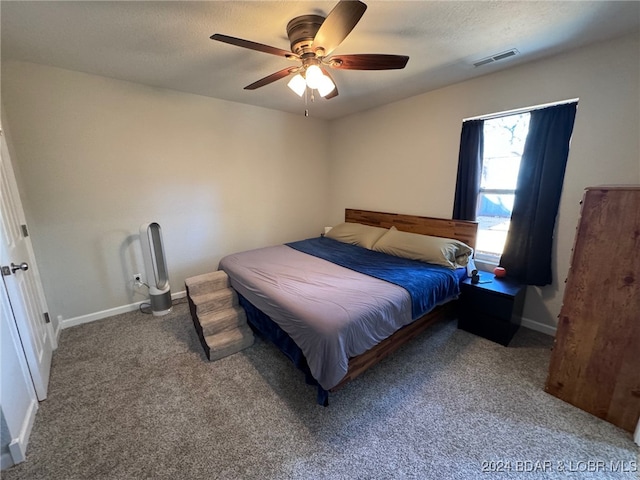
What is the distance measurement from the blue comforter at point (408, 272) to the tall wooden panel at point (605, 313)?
0.81m

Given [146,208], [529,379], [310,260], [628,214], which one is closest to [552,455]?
[529,379]

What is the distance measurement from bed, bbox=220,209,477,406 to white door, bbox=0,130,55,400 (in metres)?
1.40

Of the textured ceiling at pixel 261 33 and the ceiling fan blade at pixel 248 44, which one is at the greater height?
the textured ceiling at pixel 261 33

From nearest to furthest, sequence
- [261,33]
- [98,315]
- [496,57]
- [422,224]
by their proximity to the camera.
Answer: [261,33] < [496,57] < [98,315] < [422,224]

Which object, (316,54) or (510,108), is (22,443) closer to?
(316,54)

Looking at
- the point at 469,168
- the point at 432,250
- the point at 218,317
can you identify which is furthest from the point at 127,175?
the point at 469,168

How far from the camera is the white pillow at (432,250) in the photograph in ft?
8.67

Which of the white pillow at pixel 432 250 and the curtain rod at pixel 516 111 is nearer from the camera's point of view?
the curtain rod at pixel 516 111

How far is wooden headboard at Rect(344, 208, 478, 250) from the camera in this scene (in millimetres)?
2848

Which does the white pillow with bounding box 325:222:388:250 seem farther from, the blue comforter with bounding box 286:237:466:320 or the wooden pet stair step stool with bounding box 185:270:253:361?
the wooden pet stair step stool with bounding box 185:270:253:361

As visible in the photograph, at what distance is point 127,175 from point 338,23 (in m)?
2.65

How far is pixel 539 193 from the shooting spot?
92.5 inches

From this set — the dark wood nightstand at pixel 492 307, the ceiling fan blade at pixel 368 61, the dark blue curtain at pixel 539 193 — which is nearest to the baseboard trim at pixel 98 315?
the ceiling fan blade at pixel 368 61

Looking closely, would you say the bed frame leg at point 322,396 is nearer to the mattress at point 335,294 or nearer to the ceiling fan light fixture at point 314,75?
the mattress at point 335,294
